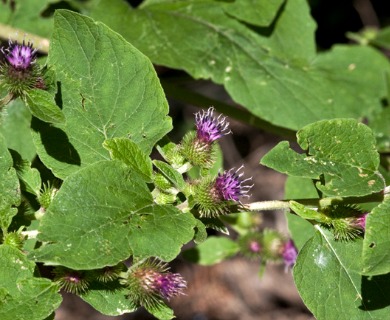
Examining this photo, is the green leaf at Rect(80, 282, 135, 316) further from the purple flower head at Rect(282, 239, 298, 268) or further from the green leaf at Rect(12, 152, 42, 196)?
the purple flower head at Rect(282, 239, 298, 268)

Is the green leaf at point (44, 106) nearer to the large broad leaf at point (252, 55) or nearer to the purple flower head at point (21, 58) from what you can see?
the purple flower head at point (21, 58)

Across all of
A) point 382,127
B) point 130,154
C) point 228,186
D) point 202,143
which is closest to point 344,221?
point 228,186

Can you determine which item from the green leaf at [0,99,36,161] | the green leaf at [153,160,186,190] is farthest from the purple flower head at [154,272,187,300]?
the green leaf at [0,99,36,161]

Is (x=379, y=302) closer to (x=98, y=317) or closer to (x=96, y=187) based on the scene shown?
(x=96, y=187)

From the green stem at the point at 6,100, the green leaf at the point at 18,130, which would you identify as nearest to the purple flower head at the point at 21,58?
the green stem at the point at 6,100

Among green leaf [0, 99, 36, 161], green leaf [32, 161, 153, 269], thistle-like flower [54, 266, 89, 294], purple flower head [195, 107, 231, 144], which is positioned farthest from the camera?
green leaf [0, 99, 36, 161]

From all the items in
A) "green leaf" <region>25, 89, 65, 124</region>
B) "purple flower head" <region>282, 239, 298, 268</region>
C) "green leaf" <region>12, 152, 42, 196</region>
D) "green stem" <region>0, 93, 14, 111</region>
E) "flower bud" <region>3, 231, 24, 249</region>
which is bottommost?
"purple flower head" <region>282, 239, 298, 268</region>
